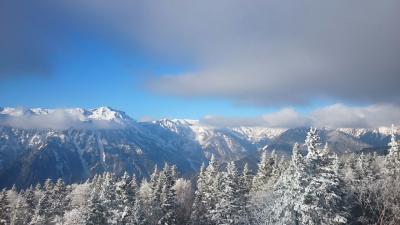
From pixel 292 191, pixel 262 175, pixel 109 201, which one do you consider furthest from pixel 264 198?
pixel 292 191

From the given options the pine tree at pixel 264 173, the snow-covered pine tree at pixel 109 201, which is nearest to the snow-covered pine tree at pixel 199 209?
the pine tree at pixel 264 173

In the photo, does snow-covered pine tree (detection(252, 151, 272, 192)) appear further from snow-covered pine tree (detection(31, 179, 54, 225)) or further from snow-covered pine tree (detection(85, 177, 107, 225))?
snow-covered pine tree (detection(31, 179, 54, 225))

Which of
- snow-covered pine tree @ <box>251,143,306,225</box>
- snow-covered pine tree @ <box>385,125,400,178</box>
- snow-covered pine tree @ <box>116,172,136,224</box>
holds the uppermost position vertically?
snow-covered pine tree @ <box>385,125,400,178</box>

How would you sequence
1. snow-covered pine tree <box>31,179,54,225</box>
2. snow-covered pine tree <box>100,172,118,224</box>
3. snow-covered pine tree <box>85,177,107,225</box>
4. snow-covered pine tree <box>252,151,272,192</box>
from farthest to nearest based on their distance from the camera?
snow-covered pine tree <box>252,151,272,192</box>, snow-covered pine tree <box>31,179,54,225</box>, snow-covered pine tree <box>100,172,118,224</box>, snow-covered pine tree <box>85,177,107,225</box>

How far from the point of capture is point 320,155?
55.6 metres

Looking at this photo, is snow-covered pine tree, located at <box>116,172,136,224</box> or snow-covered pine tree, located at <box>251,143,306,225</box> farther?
snow-covered pine tree, located at <box>116,172,136,224</box>

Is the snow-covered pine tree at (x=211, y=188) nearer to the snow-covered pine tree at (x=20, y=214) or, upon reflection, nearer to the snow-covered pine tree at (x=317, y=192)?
the snow-covered pine tree at (x=317, y=192)

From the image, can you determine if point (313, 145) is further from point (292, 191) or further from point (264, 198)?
point (264, 198)

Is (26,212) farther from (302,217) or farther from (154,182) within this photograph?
(302,217)

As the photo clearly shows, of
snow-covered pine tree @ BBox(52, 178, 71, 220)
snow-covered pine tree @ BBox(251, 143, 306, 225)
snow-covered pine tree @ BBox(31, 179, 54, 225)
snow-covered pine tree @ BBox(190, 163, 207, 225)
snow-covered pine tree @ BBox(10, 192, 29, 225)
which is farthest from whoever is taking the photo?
snow-covered pine tree @ BBox(52, 178, 71, 220)

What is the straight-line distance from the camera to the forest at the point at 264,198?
178 feet

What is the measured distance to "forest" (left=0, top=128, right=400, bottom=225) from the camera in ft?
178

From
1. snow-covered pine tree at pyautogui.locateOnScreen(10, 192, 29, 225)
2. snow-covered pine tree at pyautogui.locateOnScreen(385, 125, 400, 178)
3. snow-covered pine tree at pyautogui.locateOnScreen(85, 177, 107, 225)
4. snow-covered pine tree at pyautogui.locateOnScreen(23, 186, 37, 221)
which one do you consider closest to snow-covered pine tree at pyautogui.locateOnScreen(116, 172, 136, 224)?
snow-covered pine tree at pyautogui.locateOnScreen(85, 177, 107, 225)

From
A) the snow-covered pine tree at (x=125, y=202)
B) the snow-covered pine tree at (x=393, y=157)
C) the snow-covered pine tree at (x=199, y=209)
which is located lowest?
the snow-covered pine tree at (x=199, y=209)
